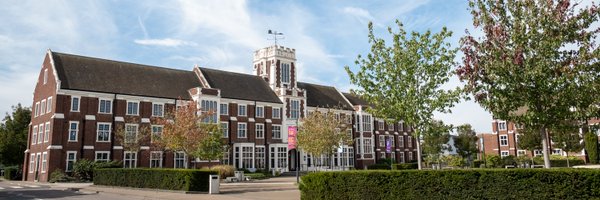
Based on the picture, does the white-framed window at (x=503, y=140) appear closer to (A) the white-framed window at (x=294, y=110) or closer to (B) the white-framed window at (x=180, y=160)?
(A) the white-framed window at (x=294, y=110)

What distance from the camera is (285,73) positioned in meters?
59.3

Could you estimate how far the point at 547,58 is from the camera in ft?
50.0

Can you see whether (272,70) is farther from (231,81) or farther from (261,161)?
(261,161)

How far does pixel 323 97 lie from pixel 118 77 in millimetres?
28066

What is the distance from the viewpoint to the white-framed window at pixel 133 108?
1730 inches

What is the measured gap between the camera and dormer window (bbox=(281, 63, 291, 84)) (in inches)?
2325

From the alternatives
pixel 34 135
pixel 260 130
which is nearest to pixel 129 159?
pixel 34 135

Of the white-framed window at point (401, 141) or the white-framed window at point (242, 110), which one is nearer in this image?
the white-framed window at point (242, 110)

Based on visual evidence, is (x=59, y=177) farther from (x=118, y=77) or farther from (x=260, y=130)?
(x=260, y=130)

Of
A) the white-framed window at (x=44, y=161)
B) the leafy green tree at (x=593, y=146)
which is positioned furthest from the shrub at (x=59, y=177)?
the leafy green tree at (x=593, y=146)

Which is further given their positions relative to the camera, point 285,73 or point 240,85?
point 285,73

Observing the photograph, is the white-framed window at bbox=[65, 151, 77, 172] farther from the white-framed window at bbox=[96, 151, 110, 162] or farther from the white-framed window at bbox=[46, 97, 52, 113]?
the white-framed window at bbox=[46, 97, 52, 113]

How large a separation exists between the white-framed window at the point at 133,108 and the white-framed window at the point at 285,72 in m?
20.1

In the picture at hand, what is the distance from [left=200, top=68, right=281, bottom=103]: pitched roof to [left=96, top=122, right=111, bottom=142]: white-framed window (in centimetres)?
1264
